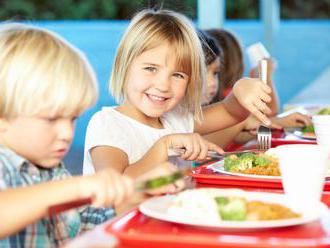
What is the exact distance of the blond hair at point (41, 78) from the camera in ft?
4.01

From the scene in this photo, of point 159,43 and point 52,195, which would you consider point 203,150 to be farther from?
point 52,195

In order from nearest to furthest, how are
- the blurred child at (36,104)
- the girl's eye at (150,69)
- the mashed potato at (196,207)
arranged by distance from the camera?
the mashed potato at (196,207) < the blurred child at (36,104) < the girl's eye at (150,69)

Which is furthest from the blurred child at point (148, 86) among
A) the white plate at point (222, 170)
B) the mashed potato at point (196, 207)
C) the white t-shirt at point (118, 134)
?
the mashed potato at point (196, 207)

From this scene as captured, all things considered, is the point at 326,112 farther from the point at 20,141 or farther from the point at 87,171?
the point at 20,141

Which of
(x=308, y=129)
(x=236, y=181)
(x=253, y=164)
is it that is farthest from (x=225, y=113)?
(x=236, y=181)

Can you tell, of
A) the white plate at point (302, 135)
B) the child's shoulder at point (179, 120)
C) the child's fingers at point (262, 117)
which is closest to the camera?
the child's fingers at point (262, 117)

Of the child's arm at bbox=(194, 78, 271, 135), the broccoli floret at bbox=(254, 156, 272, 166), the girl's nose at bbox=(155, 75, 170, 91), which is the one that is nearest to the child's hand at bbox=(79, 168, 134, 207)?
the broccoli floret at bbox=(254, 156, 272, 166)

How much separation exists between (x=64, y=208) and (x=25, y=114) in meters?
0.24

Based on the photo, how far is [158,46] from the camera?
2092 mm

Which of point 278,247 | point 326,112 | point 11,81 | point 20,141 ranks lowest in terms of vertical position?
point 326,112

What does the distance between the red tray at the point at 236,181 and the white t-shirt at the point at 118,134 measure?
44 centimetres

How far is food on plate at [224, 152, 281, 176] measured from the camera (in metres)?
1.65

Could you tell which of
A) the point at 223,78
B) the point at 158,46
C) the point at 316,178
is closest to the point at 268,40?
the point at 223,78

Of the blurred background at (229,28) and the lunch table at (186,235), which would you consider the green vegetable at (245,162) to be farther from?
the blurred background at (229,28)
